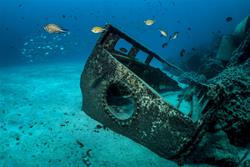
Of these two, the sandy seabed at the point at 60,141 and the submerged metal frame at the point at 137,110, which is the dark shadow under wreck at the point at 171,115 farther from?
the sandy seabed at the point at 60,141

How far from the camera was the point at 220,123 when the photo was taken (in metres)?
5.38

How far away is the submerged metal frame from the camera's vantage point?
443 centimetres

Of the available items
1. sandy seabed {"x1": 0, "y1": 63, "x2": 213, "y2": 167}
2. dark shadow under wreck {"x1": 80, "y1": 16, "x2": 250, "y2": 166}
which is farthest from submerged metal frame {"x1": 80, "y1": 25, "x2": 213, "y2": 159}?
sandy seabed {"x1": 0, "y1": 63, "x2": 213, "y2": 167}

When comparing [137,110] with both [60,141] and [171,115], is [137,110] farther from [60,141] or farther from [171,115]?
[60,141]

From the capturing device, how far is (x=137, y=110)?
4941 millimetres

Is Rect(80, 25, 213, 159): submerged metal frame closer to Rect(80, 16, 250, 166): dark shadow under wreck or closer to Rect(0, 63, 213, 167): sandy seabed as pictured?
Rect(80, 16, 250, 166): dark shadow under wreck

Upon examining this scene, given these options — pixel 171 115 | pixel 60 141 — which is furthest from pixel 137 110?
pixel 60 141

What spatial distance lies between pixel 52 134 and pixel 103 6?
17242 centimetres

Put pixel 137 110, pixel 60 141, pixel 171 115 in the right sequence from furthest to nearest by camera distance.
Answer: pixel 60 141 < pixel 137 110 < pixel 171 115

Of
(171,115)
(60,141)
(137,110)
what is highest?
(171,115)

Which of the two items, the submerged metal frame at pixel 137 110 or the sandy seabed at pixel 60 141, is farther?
the sandy seabed at pixel 60 141

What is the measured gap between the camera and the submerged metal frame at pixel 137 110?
443cm

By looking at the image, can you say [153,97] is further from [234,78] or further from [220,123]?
[234,78]

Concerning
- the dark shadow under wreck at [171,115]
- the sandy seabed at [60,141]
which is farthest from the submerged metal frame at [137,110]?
the sandy seabed at [60,141]
